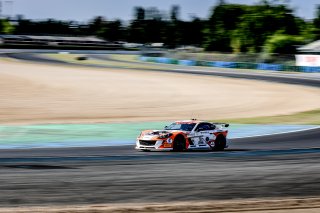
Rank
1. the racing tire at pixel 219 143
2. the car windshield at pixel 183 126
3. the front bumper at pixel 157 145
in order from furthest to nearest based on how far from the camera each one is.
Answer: the racing tire at pixel 219 143, the car windshield at pixel 183 126, the front bumper at pixel 157 145

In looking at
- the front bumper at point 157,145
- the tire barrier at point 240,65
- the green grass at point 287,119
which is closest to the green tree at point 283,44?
the tire barrier at point 240,65

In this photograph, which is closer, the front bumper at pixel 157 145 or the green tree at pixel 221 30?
the front bumper at pixel 157 145

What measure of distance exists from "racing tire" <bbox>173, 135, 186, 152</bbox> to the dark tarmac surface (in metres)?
0.42

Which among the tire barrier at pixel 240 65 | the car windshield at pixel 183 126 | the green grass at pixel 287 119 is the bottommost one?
the tire barrier at pixel 240 65

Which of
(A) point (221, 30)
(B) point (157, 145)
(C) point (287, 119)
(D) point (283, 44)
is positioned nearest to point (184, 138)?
(B) point (157, 145)

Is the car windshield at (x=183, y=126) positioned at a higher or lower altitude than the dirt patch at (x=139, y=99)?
higher

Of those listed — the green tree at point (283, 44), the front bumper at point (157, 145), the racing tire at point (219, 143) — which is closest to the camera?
the front bumper at point (157, 145)

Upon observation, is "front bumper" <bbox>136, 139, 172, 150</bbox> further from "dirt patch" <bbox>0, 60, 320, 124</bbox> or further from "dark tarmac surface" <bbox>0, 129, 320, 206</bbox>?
"dirt patch" <bbox>0, 60, 320, 124</bbox>

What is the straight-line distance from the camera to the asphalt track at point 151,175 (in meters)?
12.2

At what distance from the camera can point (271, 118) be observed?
31.3 metres

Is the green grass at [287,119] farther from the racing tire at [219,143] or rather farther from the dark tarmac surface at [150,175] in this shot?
the dark tarmac surface at [150,175]

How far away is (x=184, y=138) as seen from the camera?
1958cm

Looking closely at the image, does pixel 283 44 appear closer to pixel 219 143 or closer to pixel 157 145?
pixel 219 143

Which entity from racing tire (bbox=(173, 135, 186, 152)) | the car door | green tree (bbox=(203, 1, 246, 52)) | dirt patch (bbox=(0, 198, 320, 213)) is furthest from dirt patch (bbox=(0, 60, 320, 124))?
green tree (bbox=(203, 1, 246, 52))
